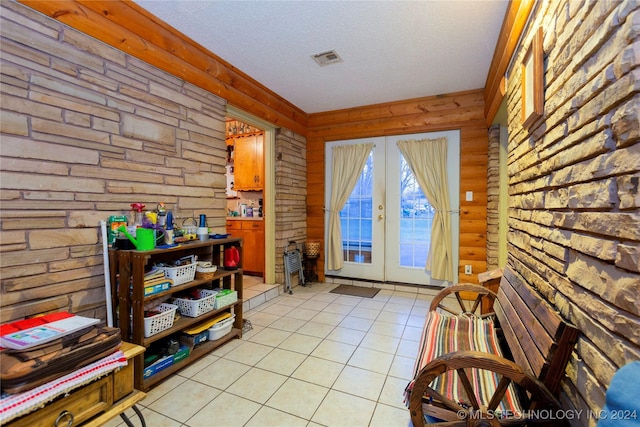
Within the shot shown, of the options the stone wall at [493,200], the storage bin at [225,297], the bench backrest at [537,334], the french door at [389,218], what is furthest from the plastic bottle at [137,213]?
the stone wall at [493,200]

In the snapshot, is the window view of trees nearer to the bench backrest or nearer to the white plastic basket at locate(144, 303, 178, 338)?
the bench backrest

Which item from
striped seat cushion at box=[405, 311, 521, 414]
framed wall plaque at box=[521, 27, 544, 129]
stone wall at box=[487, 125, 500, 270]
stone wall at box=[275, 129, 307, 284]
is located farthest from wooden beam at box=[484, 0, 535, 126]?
stone wall at box=[275, 129, 307, 284]

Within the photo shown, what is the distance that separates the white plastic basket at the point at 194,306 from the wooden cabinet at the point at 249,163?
267cm

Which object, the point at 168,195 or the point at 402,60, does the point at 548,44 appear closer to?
the point at 402,60

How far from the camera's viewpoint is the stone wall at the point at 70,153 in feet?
5.01

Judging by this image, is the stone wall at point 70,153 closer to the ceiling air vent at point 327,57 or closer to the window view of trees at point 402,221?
the ceiling air vent at point 327,57

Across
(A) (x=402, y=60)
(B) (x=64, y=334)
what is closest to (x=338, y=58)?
(A) (x=402, y=60)

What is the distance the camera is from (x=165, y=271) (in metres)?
2.07

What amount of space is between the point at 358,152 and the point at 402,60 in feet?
5.15

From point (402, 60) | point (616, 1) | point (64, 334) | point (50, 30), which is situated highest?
point (402, 60)

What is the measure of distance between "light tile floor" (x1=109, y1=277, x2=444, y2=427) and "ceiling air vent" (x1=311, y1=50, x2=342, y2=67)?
8.77 ft

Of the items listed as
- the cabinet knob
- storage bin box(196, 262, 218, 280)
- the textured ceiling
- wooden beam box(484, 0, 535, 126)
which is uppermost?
the textured ceiling

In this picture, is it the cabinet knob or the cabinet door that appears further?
the cabinet door

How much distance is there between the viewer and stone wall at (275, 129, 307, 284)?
13.0 ft
